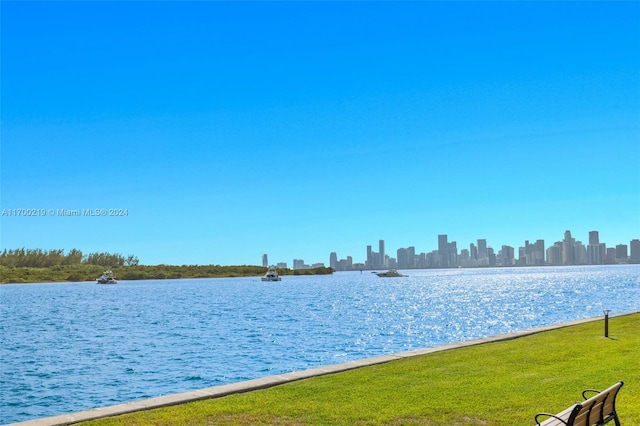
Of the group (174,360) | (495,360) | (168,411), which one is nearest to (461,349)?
(495,360)

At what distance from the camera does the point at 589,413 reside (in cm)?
708

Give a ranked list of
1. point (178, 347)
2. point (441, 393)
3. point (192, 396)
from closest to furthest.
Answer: point (441, 393) → point (192, 396) → point (178, 347)

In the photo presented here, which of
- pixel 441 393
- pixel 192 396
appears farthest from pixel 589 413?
pixel 192 396

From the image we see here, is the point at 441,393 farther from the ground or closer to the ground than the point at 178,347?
farther from the ground

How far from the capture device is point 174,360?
27.7 m

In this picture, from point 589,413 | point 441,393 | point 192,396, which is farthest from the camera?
point 192,396

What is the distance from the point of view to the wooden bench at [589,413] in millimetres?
6629

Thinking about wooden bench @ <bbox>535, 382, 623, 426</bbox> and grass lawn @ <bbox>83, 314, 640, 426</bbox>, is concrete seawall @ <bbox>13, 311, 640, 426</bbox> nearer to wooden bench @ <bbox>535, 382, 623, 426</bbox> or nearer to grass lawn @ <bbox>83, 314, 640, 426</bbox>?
grass lawn @ <bbox>83, 314, 640, 426</bbox>

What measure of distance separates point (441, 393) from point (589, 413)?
4.63 m

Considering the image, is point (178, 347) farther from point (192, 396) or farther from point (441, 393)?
point (441, 393)

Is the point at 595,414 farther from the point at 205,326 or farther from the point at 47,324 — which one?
the point at 47,324

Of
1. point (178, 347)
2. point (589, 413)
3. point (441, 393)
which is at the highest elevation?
point (589, 413)

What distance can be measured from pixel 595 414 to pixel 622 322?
18401 millimetres

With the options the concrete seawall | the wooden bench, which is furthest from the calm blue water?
the wooden bench
